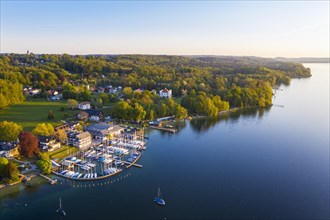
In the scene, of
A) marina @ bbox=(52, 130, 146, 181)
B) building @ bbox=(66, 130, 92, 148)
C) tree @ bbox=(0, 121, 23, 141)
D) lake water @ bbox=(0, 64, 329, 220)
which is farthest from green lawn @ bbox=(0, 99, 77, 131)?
lake water @ bbox=(0, 64, 329, 220)

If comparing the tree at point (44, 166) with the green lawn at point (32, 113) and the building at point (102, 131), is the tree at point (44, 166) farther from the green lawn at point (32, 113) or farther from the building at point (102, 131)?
the green lawn at point (32, 113)

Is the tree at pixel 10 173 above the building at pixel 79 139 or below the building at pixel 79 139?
below

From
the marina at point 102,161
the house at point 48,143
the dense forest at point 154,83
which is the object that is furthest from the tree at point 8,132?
the dense forest at point 154,83

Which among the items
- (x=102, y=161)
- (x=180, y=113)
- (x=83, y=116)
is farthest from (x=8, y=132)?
(x=180, y=113)

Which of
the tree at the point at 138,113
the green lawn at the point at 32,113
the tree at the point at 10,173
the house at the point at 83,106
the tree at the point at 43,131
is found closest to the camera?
the tree at the point at 10,173

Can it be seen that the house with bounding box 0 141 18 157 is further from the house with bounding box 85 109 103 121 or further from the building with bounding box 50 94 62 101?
the building with bounding box 50 94 62 101

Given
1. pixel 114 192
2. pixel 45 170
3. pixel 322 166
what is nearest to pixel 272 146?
pixel 322 166

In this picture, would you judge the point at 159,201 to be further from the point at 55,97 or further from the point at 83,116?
the point at 55,97
